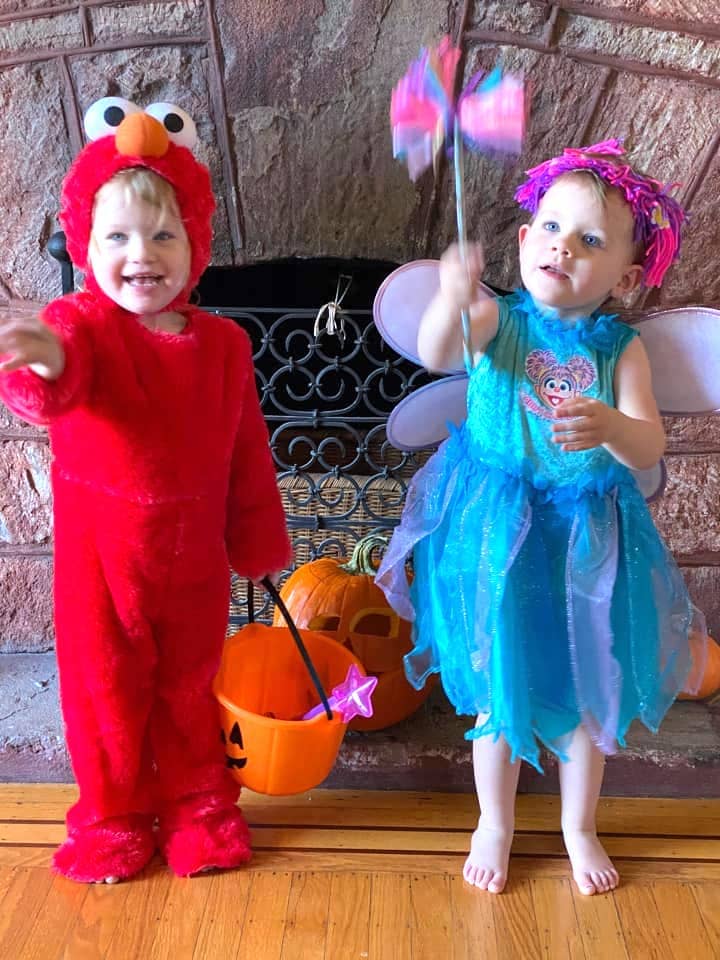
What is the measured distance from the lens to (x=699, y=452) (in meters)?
1.62

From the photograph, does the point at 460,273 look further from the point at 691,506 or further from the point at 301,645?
the point at 691,506

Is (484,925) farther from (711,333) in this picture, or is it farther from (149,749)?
(711,333)

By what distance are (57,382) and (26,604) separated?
82 cm

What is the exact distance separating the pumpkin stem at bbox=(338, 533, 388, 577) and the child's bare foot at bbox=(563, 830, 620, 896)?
1.75 ft

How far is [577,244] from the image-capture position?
1.08 meters

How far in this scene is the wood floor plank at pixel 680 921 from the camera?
1.13 meters

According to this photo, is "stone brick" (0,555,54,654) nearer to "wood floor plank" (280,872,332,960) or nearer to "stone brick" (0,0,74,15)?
"wood floor plank" (280,872,332,960)

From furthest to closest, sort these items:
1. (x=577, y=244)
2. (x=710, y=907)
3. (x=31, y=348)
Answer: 1. (x=710, y=907)
2. (x=577, y=244)
3. (x=31, y=348)

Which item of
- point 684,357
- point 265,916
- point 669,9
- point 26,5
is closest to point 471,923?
point 265,916

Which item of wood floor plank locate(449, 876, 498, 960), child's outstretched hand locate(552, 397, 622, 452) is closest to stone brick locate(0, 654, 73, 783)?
wood floor plank locate(449, 876, 498, 960)

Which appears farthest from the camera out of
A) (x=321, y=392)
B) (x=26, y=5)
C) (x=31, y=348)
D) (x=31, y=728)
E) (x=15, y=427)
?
(x=321, y=392)

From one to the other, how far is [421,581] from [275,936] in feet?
1.65

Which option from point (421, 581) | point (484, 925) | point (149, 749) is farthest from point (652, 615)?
point (149, 749)

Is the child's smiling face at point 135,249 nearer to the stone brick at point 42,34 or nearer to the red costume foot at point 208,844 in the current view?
the stone brick at point 42,34
